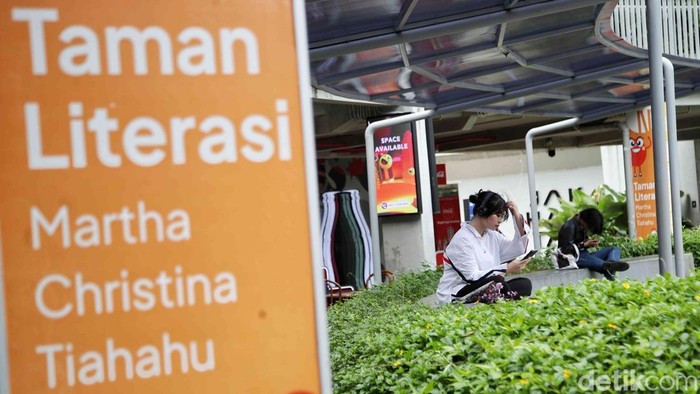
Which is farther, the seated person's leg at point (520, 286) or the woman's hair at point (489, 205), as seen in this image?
the seated person's leg at point (520, 286)

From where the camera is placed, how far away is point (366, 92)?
13.4m

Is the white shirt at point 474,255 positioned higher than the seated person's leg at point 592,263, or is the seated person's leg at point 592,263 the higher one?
the white shirt at point 474,255

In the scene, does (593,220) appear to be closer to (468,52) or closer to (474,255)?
(468,52)

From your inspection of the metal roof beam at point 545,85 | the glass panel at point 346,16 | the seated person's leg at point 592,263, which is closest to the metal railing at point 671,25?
the metal roof beam at point 545,85

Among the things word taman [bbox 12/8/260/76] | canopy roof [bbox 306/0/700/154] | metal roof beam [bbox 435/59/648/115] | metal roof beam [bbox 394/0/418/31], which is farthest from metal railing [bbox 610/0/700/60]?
word taman [bbox 12/8/260/76]

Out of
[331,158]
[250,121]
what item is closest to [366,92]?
[250,121]

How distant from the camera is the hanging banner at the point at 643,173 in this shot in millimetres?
23062

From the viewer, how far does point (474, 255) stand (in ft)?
26.9

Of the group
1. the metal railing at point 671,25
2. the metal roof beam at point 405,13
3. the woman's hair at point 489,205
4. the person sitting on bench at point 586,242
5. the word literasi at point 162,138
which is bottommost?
the person sitting on bench at point 586,242

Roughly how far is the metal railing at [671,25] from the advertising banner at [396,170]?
5028mm

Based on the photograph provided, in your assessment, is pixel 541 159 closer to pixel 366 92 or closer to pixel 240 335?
pixel 366 92

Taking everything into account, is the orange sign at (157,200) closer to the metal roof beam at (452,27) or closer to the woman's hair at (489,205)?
the woman's hair at (489,205)

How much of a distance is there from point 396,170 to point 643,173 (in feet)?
20.8
